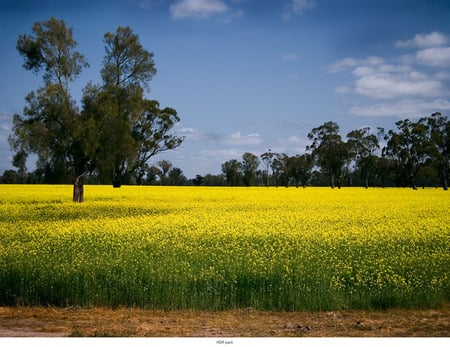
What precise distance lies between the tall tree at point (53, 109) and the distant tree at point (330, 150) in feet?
9.90

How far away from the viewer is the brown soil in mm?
4410

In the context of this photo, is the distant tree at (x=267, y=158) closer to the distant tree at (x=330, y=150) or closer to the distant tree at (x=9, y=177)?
the distant tree at (x=330, y=150)

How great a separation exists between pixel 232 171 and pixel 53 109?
11.8 feet

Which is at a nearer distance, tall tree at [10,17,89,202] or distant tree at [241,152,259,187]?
tall tree at [10,17,89,202]

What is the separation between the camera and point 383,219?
33.6ft

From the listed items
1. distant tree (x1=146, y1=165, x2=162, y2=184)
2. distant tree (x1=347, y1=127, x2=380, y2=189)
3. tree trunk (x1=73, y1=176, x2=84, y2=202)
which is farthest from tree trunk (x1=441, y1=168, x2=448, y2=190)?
tree trunk (x1=73, y1=176, x2=84, y2=202)

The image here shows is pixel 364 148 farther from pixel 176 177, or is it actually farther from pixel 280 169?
pixel 176 177

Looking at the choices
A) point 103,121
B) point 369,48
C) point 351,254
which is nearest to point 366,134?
point 369,48

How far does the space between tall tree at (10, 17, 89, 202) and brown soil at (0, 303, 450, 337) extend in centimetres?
264

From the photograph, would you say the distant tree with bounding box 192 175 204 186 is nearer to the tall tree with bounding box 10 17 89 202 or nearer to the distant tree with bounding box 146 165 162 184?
the distant tree with bounding box 146 165 162 184

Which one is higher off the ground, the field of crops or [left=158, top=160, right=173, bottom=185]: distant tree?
[left=158, top=160, right=173, bottom=185]: distant tree

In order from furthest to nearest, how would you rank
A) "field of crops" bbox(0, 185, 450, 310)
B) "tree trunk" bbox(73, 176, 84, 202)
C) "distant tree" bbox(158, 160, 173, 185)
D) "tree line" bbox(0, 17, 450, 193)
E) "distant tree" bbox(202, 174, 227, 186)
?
"tree trunk" bbox(73, 176, 84, 202), "distant tree" bbox(202, 174, 227, 186), "distant tree" bbox(158, 160, 173, 185), "tree line" bbox(0, 17, 450, 193), "field of crops" bbox(0, 185, 450, 310)

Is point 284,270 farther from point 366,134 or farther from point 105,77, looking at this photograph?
point 105,77

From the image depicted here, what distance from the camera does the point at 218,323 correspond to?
475 centimetres
